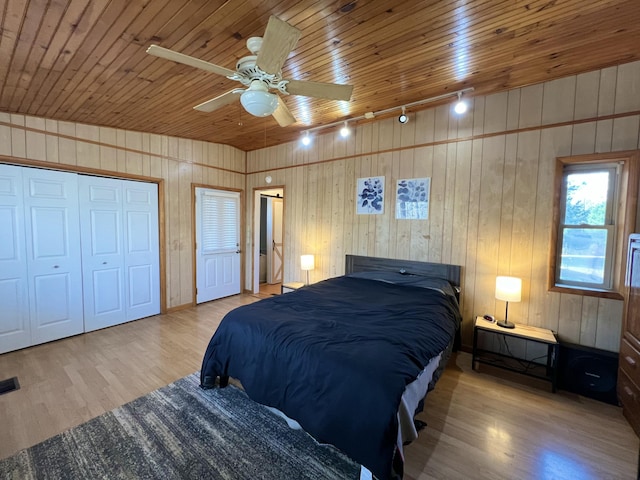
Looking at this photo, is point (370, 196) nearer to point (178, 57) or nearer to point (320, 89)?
point (320, 89)

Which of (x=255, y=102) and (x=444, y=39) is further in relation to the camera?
(x=444, y=39)

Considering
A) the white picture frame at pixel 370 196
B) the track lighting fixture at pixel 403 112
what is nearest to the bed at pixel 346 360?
the white picture frame at pixel 370 196

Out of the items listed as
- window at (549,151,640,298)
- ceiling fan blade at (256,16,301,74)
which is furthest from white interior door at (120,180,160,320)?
window at (549,151,640,298)

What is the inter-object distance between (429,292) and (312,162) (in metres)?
2.70

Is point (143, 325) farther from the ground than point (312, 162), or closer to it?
closer to it

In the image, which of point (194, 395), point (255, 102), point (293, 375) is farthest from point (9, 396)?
point (255, 102)

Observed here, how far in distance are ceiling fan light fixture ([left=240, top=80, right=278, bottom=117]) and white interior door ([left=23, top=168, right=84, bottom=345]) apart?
2.97m

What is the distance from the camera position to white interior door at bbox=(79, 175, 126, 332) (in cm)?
353

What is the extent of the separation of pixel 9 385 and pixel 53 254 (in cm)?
145

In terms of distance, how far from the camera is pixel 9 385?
2432mm

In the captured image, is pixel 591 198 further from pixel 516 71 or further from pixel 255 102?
pixel 255 102

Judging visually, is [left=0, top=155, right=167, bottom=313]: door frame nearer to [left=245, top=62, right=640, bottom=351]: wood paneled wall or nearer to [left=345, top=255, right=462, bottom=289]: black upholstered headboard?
[left=245, top=62, right=640, bottom=351]: wood paneled wall

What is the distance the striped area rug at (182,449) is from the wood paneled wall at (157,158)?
8.64 ft

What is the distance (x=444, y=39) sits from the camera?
2.01 meters
